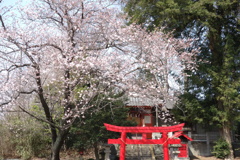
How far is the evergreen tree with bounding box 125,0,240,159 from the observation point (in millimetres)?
11728

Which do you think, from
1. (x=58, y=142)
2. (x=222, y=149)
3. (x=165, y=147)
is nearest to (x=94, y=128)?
(x=58, y=142)

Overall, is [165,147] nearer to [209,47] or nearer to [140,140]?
[140,140]

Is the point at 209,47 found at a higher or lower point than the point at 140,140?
higher

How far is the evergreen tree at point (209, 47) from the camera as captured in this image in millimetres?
11728

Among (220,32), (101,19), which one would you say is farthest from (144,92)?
(220,32)

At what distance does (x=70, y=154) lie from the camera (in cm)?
1341

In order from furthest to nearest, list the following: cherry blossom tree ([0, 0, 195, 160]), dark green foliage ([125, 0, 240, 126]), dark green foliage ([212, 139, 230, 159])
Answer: dark green foliage ([212, 139, 230, 159]) < dark green foliage ([125, 0, 240, 126]) < cherry blossom tree ([0, 0, 195, 160])

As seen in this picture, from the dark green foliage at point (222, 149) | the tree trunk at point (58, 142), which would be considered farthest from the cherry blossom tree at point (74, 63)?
the dark green foliage at point (222, 149)

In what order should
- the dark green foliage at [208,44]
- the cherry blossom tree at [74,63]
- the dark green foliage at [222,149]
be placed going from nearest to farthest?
1. the cherry blossom tree at [74,63]
2. the dark green foliage at [208,44]
3. the dark green foliage at [222,149]

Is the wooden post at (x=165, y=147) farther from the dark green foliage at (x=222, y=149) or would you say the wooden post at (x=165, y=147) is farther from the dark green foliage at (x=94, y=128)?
the dark green foliage at (x=222, y=149)

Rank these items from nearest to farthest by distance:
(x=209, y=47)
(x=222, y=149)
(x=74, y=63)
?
(x=74, y=63), (x=222, y=149), (x=209, y=47)

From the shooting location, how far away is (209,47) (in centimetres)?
1376

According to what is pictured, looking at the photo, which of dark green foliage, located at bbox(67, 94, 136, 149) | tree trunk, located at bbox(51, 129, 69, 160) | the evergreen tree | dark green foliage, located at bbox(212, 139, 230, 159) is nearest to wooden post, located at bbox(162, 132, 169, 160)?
dark green foliage, located at bbox(67, 94, 136, 149)

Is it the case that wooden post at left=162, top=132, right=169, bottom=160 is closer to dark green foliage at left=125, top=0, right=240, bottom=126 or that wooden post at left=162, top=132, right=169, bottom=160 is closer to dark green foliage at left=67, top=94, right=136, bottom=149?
dark green foliage at left=67, top=94, right=136, bottom=149
